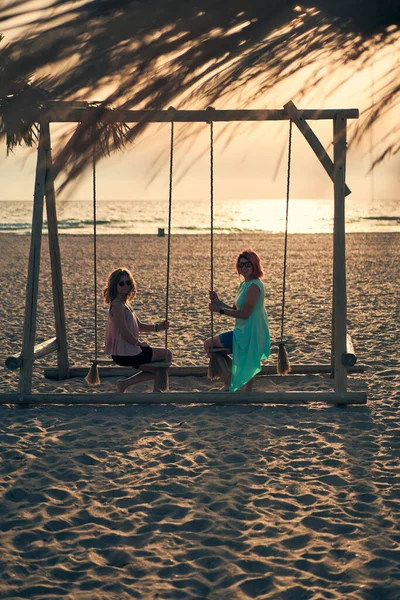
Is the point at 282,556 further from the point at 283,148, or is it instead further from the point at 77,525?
the point at 283,148

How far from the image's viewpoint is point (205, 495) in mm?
3822

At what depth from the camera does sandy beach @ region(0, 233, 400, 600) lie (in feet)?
9.83

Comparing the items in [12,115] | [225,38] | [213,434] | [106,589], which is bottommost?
[106,589]

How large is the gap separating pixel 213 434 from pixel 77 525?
1.47 m

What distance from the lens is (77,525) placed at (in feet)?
11.5

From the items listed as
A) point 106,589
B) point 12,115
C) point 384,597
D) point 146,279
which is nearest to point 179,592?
point 106,589

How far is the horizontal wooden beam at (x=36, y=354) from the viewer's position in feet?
17.2

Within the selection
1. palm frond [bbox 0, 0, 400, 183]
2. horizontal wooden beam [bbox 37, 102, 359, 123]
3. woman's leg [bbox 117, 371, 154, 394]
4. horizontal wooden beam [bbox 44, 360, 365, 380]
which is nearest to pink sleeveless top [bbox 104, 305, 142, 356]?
woman's leg [bbox 117, 371, 154, 394]

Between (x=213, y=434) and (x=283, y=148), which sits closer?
(x=283, y=148)

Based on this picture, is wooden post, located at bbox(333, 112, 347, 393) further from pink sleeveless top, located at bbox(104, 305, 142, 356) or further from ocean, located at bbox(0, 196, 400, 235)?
ocean, located at bbox(0, 196, 400, 235)

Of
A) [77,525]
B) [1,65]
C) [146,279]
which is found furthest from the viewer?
[146,279]

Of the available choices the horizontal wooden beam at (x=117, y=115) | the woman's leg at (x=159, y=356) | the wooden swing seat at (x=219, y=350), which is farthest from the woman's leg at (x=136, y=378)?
the horizontal wooden beam at (x=117, y=115)

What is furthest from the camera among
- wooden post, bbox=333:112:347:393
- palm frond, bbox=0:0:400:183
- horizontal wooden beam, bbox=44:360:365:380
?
horizontal wooden beam, bbox=44:360:365:380

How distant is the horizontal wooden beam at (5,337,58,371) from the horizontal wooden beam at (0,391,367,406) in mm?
245
